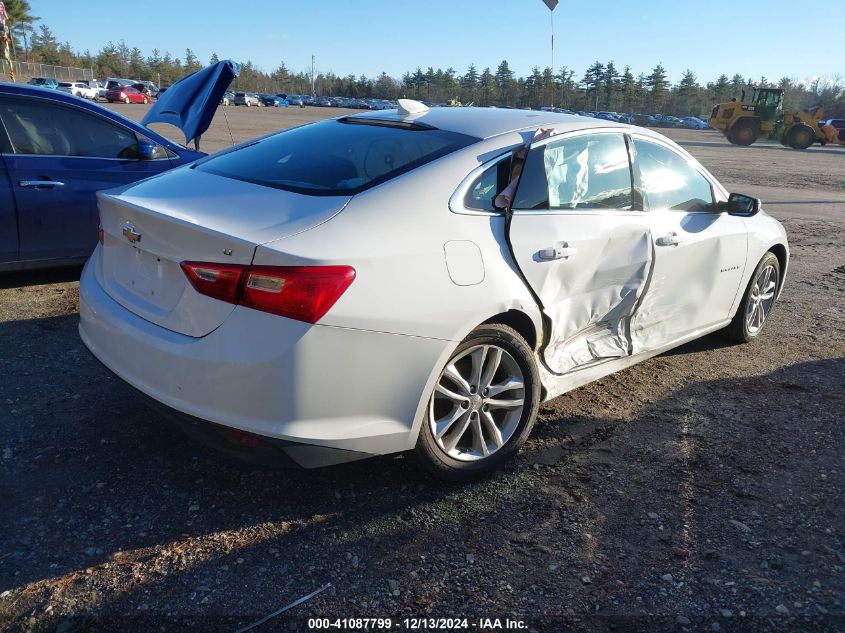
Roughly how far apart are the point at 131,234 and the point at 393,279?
3.79ft

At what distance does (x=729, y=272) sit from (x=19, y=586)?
4224 millimetres

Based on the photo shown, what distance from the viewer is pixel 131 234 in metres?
2.96

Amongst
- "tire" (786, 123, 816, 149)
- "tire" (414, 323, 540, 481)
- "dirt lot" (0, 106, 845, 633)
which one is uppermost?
"tire" (786, 123, 816, 149)

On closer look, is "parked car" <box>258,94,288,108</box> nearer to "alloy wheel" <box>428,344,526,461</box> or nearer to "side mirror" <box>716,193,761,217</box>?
"side mirror" <box>716,193,761,217</box>

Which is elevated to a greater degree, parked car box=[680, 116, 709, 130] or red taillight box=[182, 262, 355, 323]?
parked car box=[680, 116, 709, 130]

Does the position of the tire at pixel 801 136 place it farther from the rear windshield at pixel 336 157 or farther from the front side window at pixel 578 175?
the rear windshield at pixel 336 157

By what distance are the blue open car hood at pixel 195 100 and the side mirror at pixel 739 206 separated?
5.56 metres

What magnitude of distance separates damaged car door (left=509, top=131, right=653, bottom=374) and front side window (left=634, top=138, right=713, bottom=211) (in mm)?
162

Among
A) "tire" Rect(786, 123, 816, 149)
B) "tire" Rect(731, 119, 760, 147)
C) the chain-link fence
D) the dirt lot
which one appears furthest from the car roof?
the chain-link fence

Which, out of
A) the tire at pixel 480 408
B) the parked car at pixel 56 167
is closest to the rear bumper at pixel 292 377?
the tire at pixel 480 408

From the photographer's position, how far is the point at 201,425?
2645 millimetres

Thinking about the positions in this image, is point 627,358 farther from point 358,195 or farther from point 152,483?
point 152,483

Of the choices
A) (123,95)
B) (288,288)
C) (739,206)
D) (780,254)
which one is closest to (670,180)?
(739,206)

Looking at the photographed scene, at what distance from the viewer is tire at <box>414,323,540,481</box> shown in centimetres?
299
